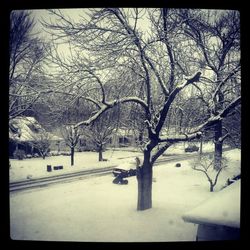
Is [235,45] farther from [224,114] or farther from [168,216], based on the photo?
[168,216]

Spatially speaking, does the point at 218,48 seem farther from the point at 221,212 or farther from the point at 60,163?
the point at 60,163

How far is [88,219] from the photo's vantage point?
5.45 m

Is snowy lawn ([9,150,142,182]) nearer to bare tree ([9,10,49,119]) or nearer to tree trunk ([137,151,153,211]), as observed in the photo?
tree trunk ([137,151,153,211])

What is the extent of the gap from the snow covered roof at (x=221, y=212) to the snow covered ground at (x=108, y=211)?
0.66 meters

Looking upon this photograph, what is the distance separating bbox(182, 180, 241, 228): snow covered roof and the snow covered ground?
0.66 metres

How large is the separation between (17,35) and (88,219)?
16.7 ft

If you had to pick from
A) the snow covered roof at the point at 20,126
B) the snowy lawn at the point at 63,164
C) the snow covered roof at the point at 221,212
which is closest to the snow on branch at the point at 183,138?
the snow covered roof at the point at 221,212

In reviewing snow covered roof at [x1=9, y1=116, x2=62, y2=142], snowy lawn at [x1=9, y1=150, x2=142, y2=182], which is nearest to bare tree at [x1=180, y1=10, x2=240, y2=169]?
snow covered roof at [x1=9, y1=116, x2=62, y2=142]

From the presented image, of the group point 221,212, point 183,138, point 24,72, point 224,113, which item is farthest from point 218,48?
point 24,72

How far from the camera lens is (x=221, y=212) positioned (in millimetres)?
3529

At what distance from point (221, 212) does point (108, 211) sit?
3379 mm

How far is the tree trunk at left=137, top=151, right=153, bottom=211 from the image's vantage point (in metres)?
6.29
